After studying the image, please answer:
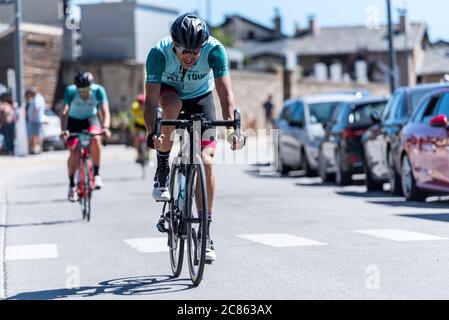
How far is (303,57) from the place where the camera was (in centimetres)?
11244

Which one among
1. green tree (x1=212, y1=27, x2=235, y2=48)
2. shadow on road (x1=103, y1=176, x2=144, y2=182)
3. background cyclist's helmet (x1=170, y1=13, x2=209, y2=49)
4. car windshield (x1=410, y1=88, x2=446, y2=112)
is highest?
green tree (x1=212, y1=27, x2=235, y2=48)

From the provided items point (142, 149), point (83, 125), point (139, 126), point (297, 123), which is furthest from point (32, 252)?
point (297, 123)

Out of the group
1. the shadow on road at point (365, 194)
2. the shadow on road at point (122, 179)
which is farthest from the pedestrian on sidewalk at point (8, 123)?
the shadow on road at point (365, 194)

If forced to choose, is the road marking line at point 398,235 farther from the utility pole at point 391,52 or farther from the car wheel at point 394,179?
the utility pole at point 391,52

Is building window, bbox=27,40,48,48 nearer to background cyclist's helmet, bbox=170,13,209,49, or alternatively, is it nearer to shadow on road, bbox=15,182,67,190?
shadow on road, bbox=15,182,67,190

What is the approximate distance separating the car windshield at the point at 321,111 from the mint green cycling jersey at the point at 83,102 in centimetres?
1010

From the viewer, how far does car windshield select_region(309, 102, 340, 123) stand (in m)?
25.5

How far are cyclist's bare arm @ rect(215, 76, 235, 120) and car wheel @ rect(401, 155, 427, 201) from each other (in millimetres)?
8175

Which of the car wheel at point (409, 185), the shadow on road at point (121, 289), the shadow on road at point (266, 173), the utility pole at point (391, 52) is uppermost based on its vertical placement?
the utility pole at point (391, 52)

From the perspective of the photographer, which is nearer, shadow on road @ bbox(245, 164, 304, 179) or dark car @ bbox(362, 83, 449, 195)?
dark car @ bbox(362, 83, 449, 195)

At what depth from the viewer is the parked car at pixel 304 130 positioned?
24812 mm

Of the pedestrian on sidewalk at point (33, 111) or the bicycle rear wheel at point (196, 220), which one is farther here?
the pedestrian on sidewalk at point (33, 111)

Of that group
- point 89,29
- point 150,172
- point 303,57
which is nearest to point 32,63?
point 89,29

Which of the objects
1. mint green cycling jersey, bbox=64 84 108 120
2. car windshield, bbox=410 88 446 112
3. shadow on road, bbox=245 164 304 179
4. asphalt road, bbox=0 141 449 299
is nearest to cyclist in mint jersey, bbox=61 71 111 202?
mint green cycling jersey, bbox=64 84 108 120
